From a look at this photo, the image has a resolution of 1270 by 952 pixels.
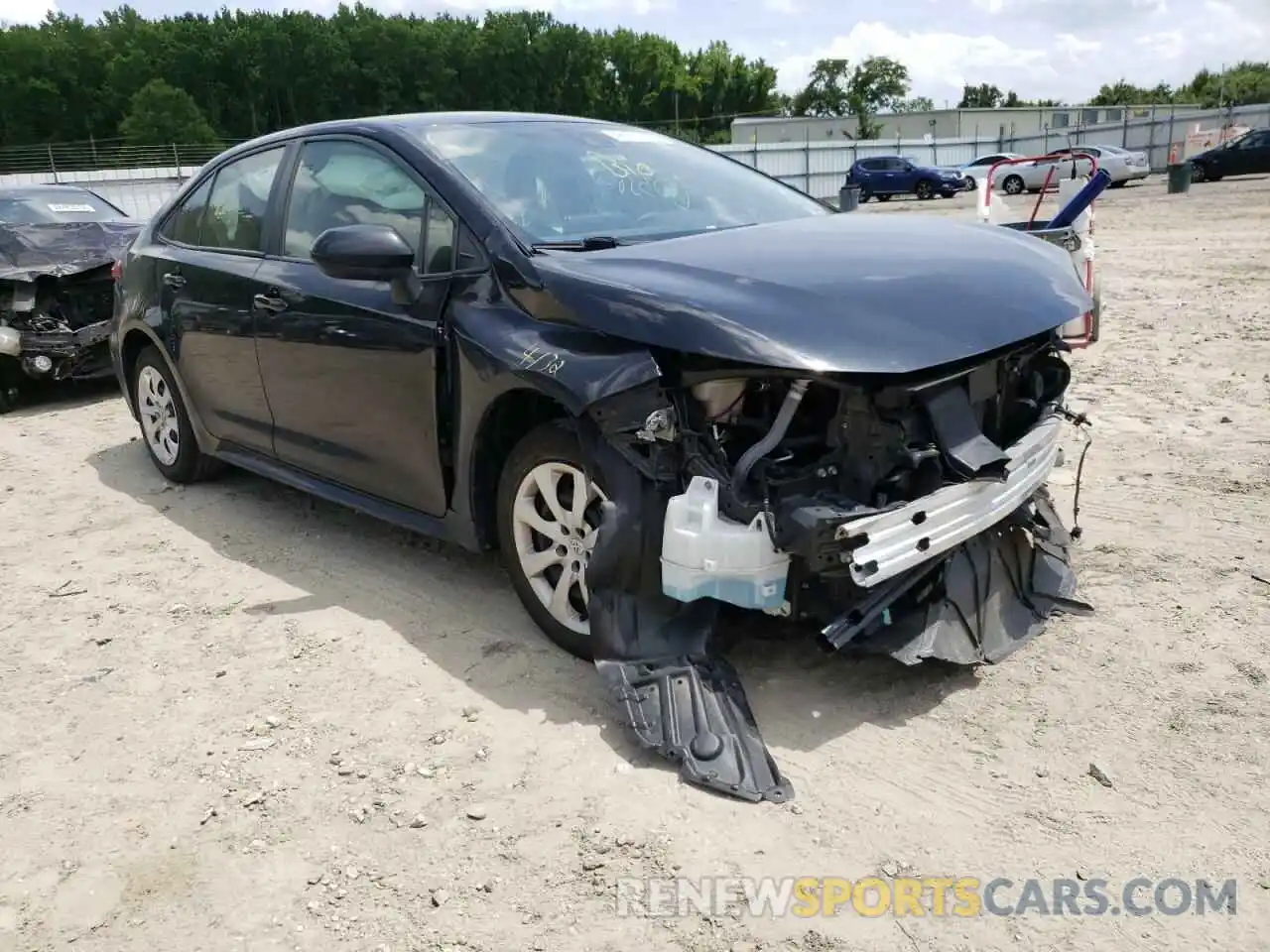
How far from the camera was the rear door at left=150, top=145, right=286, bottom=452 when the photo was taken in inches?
179

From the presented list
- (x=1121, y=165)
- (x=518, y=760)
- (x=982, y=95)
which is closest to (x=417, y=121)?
(x=518, y=760)

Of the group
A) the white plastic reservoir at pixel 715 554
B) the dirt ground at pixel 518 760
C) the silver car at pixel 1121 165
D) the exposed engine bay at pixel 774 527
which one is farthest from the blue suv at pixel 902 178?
the white plastic reservoir at pixel 715 554

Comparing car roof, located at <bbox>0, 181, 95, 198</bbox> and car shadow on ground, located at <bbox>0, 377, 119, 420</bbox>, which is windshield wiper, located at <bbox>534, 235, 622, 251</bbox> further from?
car roof, located at <bbox>0, 181, 95, 198</bbox>

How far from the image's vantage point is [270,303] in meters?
4.30

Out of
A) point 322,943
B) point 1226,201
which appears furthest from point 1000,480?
point 1226,201

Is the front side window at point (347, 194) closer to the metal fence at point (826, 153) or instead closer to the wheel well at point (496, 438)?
the wheel well at point (496, 438)

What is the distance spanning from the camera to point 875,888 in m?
2.40

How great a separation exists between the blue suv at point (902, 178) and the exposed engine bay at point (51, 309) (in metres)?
27.8

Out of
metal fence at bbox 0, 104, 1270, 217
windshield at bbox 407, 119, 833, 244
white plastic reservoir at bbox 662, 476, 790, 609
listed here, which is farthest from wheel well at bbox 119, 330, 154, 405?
metal fence at bbox 0, 104, 1270, 217

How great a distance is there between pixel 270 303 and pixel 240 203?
78 centimetres

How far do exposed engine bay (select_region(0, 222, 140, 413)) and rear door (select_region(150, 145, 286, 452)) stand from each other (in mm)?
2968

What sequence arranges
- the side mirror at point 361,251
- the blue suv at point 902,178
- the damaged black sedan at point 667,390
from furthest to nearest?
the blue suv at point 902,178 → the side mirror at point 361,251 → the damaged black sedan at point 667,390

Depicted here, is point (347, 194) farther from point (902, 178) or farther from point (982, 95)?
point (982, 95)

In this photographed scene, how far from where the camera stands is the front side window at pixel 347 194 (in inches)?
147
